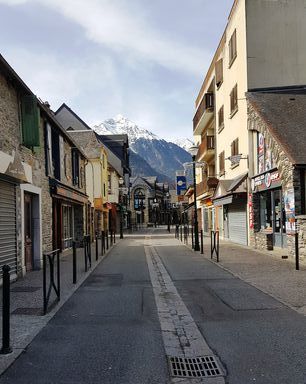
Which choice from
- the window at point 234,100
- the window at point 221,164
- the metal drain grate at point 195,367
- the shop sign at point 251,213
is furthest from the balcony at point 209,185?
the metal drain grate at point 195,367

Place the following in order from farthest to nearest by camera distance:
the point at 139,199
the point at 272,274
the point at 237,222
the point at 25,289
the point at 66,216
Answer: the point at 139,199 → the point at 237,222 → the point at 66,216 → the point at 272,274 → the point at 25,289

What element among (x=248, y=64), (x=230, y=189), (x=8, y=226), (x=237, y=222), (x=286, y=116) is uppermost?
(x=248, y=64)

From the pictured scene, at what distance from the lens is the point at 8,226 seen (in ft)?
38.8

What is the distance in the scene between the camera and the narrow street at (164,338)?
477 cm

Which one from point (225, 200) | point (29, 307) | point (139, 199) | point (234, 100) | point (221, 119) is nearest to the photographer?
point (29, 307)

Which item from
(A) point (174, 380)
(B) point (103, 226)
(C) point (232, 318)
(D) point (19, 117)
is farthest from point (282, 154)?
(B) point (103, 226)

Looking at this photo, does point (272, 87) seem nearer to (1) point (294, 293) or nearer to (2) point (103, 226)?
(1) point (294, 293)

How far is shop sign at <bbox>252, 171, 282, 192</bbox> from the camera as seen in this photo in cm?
1738

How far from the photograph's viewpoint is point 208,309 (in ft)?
26.6

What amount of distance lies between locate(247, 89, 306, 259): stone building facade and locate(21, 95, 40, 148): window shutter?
7882mm

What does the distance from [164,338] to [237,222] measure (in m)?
19.3

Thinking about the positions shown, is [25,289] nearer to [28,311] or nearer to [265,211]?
[28,311]

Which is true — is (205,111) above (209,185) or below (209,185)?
above

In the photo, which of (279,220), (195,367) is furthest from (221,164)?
(195,367)
